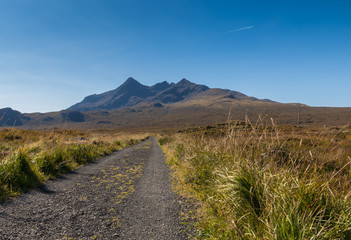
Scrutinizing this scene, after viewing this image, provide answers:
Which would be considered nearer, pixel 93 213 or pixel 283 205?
pixel 283 205

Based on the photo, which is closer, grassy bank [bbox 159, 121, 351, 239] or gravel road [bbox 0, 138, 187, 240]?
grassy bank [bbox 159, 121, 351, 239]

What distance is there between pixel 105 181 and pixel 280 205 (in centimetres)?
555

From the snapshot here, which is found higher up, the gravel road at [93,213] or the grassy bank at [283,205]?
the grassy bank at [283,205]

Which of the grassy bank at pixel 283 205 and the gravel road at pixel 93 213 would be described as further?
the gravel road at pixel 93 213

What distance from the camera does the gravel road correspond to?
3170mm

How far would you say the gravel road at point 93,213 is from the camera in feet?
10.4

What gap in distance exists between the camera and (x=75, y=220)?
3.61 meters

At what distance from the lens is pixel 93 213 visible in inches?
157

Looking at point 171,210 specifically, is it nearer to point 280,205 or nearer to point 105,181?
point 280,205

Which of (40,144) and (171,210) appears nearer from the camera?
(171,210)

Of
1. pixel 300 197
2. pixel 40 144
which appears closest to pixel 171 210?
pixel 300 197

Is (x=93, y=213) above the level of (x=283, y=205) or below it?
below

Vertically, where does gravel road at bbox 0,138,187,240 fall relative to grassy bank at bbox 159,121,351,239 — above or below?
below

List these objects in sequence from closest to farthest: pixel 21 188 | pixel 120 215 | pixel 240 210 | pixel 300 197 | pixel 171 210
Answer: pixel 300 197 → pixel 240 210 → pixel 120 215 → pixel 171 210 → pixel 21 188
